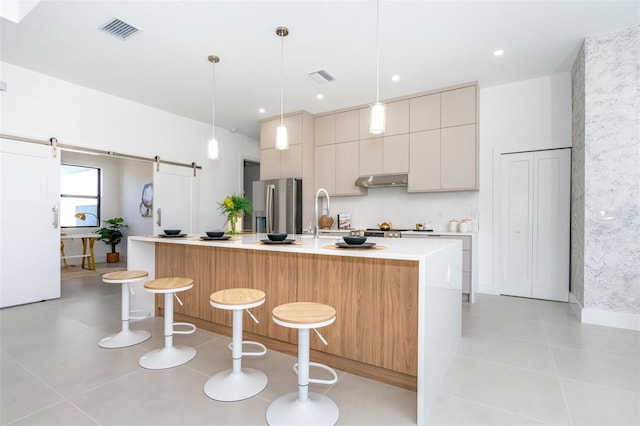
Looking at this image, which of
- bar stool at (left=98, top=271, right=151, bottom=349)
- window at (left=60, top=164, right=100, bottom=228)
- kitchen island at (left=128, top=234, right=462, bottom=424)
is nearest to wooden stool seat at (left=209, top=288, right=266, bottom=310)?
kitchen island at (left=128, top=234, right=462, bottom=424)

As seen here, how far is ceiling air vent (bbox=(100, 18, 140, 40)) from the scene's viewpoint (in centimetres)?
297

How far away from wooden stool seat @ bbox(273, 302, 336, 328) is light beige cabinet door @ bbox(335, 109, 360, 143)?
3.87 metres

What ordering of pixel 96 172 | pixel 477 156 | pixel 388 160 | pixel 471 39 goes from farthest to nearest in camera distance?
1. pixel 96 172
2. pixel 388 160
3. pixel 477 156
4. pixel 471 39

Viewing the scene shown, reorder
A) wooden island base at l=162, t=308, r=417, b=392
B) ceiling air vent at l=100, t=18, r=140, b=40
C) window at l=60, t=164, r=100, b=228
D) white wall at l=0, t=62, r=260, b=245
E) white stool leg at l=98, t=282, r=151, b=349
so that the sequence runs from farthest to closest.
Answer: window at l=60, t=164, r=100, b=228
white wall at l=0, t=62, r=260, b=245
ceiling air vent at l=100, t=18, r=140, b=40
white stool leg at l=98, t=282, r=151, b=349
wooden island base at l=162, t=308, r=417, b=392

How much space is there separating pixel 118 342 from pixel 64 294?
99.2 inches

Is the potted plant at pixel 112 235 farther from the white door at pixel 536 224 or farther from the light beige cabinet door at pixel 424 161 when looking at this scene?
the white door at pixel 536 224

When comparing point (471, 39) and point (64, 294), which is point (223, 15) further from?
point (64, 294)

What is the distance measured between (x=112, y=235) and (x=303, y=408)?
A: 7.37m

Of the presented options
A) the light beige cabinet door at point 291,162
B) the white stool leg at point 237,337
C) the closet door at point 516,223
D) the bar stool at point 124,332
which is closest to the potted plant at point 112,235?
the light beige cabinet door at point 291,162

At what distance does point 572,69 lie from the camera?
3855mm

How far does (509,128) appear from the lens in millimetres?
4367

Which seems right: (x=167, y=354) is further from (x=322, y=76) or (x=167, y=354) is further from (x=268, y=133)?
(x=268, y=133)

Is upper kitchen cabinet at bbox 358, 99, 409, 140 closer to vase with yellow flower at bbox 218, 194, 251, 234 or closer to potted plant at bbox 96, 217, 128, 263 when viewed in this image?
vase with yellow flower at bbox 218, 194, 251, 234

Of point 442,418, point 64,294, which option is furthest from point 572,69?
point 64,294
